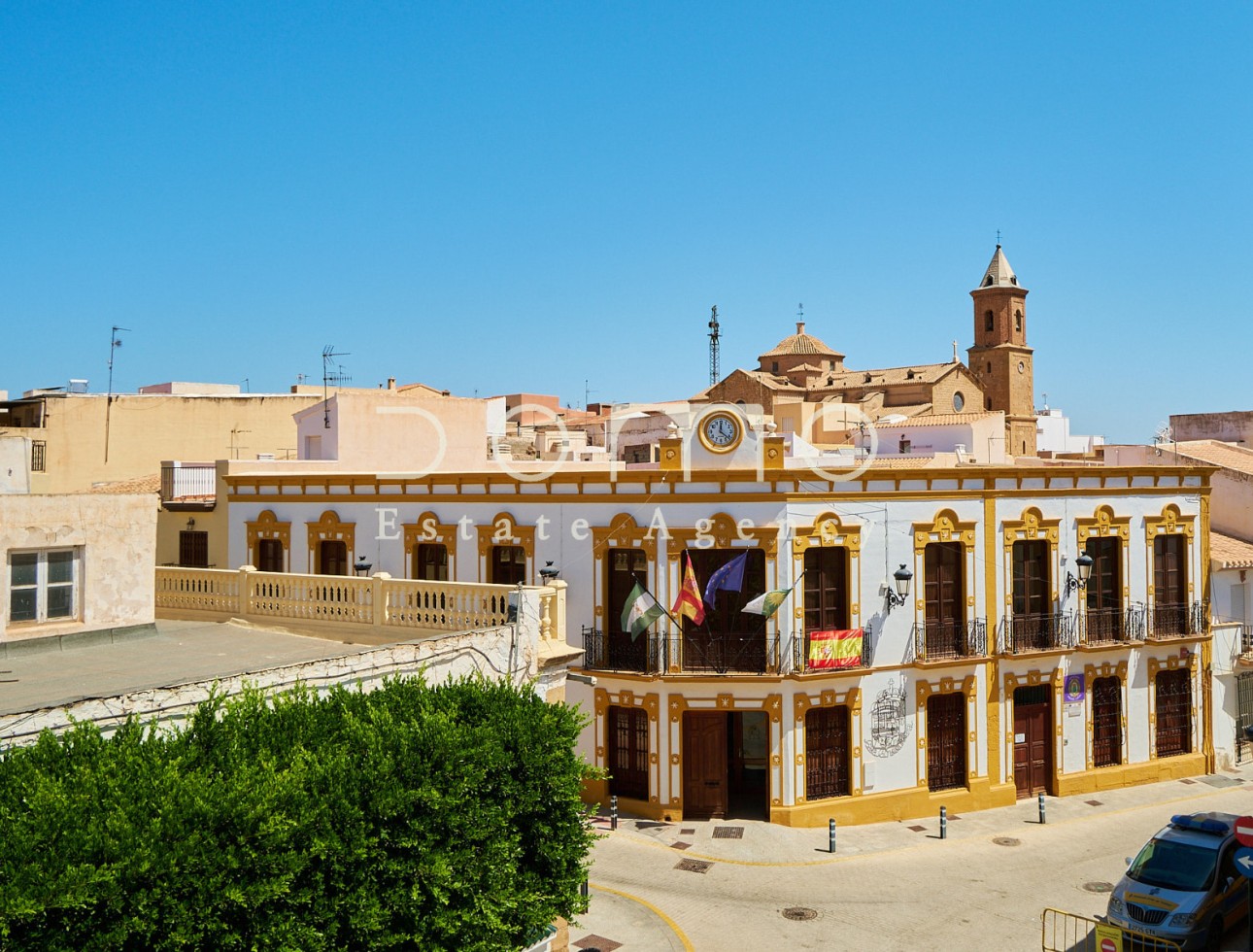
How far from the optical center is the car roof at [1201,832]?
17.1 meters

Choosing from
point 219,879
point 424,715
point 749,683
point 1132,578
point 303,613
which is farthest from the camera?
point 1132,578

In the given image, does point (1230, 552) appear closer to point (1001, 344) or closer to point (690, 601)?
point (690, 601)

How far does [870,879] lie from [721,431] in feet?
31.5

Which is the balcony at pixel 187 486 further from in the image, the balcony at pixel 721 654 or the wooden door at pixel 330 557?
the balcony at pixel 721 654

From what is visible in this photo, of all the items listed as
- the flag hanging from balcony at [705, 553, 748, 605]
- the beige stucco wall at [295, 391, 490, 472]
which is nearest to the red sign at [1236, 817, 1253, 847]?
the flag hanging from balcony at [705, 553, 748, 605]

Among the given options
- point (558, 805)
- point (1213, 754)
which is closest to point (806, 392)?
point (1213, 754)

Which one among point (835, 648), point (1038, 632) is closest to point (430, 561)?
point (835, 648)

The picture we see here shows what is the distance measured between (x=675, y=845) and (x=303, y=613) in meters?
9.04

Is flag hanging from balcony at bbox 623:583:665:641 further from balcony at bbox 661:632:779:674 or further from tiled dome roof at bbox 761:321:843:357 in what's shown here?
tiled dome roof at bbox 761:321:843:357

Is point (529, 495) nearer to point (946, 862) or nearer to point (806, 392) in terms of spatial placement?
point (946, 862)

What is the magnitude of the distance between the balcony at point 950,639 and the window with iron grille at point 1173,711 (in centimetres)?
632

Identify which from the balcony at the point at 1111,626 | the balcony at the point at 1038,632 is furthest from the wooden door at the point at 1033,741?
the balcony at the point at 1111,626

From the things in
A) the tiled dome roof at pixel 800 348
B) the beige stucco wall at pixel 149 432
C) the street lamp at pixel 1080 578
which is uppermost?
the tiled dome roof at pixel 800 348

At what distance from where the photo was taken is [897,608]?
2422 centimetres
